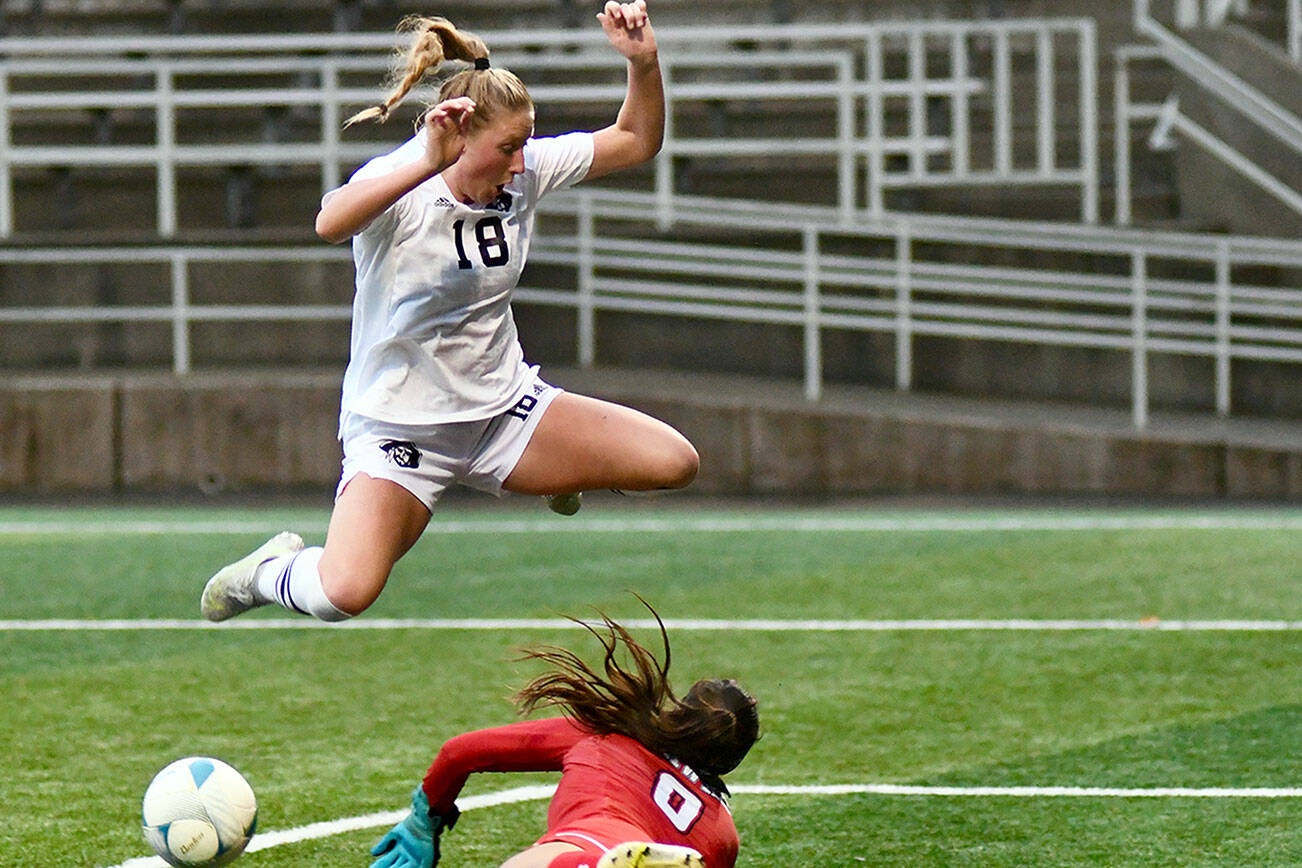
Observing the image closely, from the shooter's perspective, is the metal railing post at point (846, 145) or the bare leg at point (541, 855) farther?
the metal railing post at point (846, 145)

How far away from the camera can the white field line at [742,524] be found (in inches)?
482

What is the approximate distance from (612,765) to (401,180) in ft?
5.59

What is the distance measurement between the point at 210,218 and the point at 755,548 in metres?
8.58

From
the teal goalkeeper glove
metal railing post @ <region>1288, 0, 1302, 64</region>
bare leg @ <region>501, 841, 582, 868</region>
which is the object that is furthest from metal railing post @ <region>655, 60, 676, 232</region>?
bare leg @ <region>501, 841, 582, 868</region>

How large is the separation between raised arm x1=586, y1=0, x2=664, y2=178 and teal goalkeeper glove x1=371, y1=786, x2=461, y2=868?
213 cm

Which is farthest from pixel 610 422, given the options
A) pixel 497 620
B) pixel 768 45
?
pixel 768 45

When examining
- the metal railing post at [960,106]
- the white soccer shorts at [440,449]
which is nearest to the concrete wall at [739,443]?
the metal railing post at [960,106]

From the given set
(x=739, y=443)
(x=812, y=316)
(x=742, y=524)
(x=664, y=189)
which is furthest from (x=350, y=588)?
(x=664, y=189)

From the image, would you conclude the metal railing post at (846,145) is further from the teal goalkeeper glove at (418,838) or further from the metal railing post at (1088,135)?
the teal goalkeeper glove at (418,838)

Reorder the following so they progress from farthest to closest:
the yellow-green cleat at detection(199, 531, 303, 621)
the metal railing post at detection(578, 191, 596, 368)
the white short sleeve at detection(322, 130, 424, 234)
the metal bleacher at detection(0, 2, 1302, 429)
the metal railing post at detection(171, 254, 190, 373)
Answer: the metal railing post at detection(578, 191, 596, 368)
the metal railing post at detection(171, 254, 190, 373)
the metal bleacher at detection(0, 2, 1302, 429)
the yellow-green cleat at detection(199, 531, 303, 621)
the white short sleeve at detection(322, 130, 424, 234)

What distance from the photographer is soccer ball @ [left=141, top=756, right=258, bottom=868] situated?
455 cm

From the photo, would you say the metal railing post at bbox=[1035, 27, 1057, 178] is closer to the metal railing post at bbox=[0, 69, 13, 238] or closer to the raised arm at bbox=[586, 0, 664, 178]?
the metal railing post at bbox=[0, 69, 13, 238]

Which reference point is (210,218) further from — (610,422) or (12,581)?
(610,422)

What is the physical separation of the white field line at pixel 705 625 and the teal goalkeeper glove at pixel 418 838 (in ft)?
13.2
